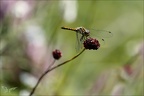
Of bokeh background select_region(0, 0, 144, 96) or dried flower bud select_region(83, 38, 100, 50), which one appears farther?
bokeh background select_region(0, 0, 144, 96)

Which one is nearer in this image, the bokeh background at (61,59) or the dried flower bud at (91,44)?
the dried flower bud at (91,44)

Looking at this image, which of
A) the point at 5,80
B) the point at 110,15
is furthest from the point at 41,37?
the point at 110,15

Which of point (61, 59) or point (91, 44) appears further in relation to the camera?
point (61, 59)

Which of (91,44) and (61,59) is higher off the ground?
(91,44)

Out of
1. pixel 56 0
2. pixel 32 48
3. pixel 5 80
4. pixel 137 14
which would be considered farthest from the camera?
pixel 137 14

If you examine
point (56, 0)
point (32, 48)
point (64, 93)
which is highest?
point (56, 0)

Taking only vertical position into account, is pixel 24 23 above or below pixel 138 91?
above

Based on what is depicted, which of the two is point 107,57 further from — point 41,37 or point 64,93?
point 64,93

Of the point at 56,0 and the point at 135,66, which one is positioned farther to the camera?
the point at 56,0
